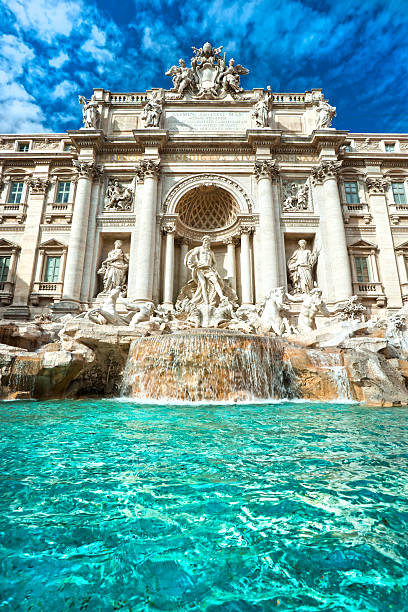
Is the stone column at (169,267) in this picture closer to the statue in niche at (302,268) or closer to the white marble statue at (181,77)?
the statue in niche at (302,268)

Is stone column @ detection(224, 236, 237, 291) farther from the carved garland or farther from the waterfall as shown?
the waterfall

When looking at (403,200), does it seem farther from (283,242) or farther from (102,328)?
(102,328)

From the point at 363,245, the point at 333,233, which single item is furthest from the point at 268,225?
the point at 363,245

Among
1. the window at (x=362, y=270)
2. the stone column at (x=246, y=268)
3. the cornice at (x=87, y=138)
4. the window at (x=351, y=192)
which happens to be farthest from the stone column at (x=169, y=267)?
the window at (x=351, y=192)

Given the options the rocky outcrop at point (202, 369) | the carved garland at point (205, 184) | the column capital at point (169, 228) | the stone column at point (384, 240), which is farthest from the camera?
the carved garland at point (205, 184)

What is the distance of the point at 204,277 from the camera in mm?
14742

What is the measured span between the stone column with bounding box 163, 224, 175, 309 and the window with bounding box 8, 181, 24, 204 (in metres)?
8.80

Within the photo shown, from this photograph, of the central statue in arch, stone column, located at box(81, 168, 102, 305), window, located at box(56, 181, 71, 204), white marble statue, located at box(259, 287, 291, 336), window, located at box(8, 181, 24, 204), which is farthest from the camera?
window, located at box(8, 181, 24, 204)

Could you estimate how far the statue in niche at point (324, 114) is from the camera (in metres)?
17.6

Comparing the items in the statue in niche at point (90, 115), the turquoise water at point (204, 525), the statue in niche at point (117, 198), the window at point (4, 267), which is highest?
the statue in niche at point (90, 115)

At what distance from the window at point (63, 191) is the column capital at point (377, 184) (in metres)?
16.4

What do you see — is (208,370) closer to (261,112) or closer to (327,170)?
(327,170)

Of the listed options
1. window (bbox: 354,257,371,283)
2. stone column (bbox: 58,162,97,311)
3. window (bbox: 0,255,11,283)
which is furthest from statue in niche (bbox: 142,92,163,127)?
window (bbox: 354,257,371,283)

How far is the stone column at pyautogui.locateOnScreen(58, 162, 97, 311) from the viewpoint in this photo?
15.3m
